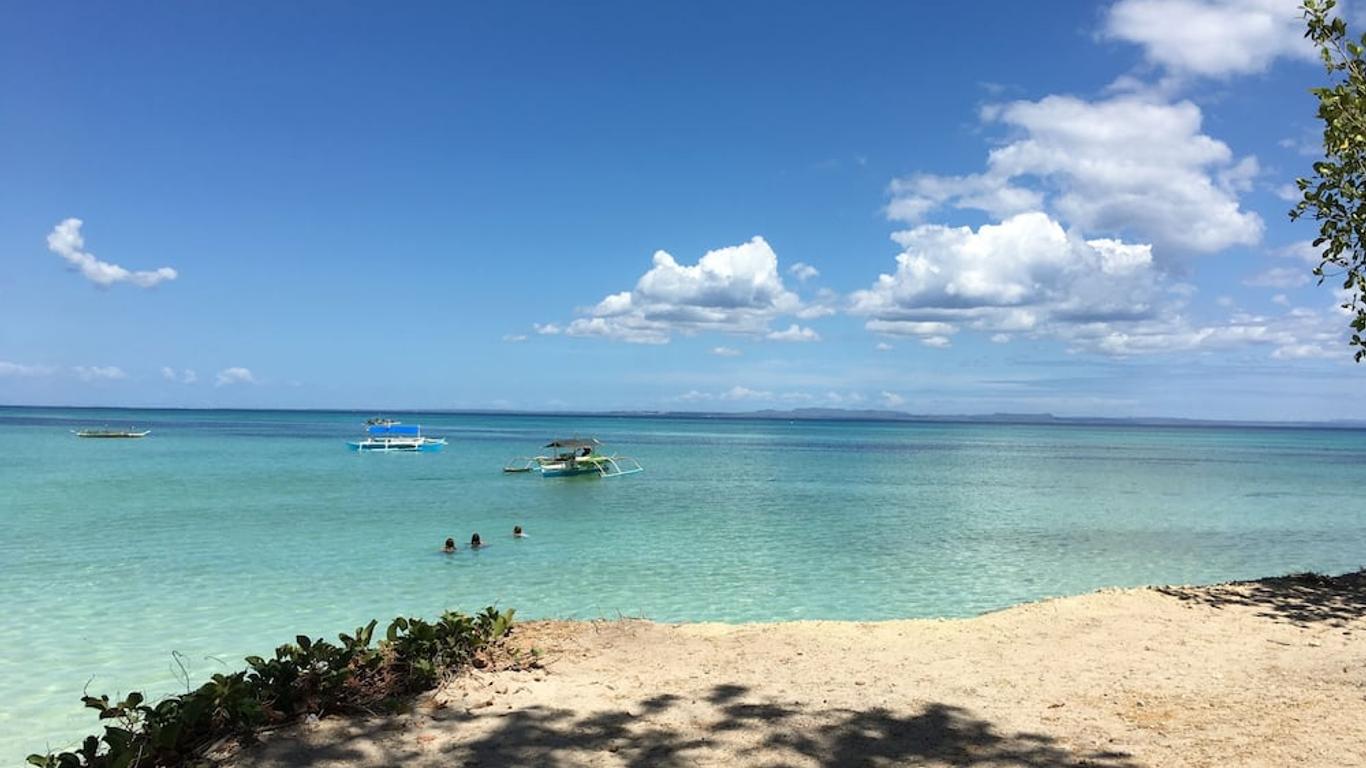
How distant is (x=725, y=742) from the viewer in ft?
18.4

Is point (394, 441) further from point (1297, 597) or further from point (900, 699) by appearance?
point (900, 699)

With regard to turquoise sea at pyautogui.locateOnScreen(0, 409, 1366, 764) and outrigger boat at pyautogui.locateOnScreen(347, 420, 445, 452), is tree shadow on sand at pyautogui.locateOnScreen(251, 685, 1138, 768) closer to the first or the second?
turquoise sea at pyautogui.locateOnScreen(0, 409, 1366, 764)

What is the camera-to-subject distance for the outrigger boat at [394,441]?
228 ft

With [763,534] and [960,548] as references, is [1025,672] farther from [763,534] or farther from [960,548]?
[763,534]

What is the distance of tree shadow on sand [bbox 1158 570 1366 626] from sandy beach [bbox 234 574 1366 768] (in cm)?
12

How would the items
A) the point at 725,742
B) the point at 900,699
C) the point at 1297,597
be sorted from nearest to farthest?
the point at 725,742 → the point at 900,699 → the point at 1297,597

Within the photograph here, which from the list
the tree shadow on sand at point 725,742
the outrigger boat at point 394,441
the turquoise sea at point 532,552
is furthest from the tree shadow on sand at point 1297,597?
the outrigger boat at point 394,441

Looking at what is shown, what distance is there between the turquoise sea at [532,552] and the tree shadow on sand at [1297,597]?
3494 millimetres

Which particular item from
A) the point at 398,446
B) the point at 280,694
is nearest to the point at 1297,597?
the point at 280,694

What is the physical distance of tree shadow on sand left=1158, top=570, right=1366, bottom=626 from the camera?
9625 mm

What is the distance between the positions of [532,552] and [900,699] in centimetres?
1338

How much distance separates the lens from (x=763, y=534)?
22.4 meters

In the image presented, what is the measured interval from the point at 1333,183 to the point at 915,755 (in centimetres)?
908

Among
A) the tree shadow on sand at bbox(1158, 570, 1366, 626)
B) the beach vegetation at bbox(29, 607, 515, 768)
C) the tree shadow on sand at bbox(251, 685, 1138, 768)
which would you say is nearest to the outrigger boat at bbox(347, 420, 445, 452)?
the beach vegetation at bbox(29, 607, 515, 768)
